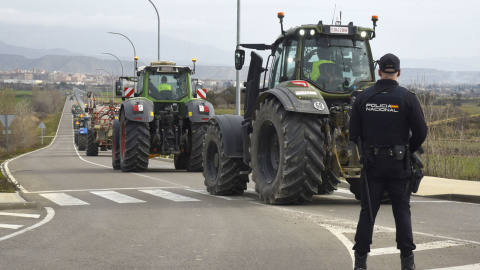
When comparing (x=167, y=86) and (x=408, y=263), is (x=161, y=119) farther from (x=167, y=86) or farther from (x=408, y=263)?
(x=408, y=263)

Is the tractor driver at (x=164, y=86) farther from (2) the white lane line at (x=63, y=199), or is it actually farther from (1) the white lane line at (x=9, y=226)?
(1) the white lane line at (x=9, y=226)

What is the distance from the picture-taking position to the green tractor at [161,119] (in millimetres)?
23484

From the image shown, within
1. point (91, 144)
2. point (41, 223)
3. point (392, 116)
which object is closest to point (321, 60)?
point (41, 223)

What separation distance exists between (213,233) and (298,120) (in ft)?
11.0

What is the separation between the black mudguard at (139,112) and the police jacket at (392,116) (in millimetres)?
16583

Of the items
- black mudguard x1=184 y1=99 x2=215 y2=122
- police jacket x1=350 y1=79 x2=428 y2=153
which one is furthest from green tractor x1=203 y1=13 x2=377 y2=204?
black mudguard x1=184 y1=99 x2=215 y2=122

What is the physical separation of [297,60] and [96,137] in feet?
107

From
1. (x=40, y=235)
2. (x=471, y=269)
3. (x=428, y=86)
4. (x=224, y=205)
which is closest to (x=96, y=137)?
(x=428, y=86)

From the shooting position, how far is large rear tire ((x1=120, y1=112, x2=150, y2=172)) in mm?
23422

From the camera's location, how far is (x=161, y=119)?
971 inches

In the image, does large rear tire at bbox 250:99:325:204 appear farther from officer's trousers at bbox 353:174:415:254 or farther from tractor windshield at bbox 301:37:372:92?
officer's trousers at bbox 353:174:415:254

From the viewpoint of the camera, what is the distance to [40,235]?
10.1 meters

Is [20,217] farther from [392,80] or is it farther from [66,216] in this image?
[392,80]

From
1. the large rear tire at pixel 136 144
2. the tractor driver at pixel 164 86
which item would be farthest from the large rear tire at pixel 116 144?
the tractor driver at pixel 164 86
